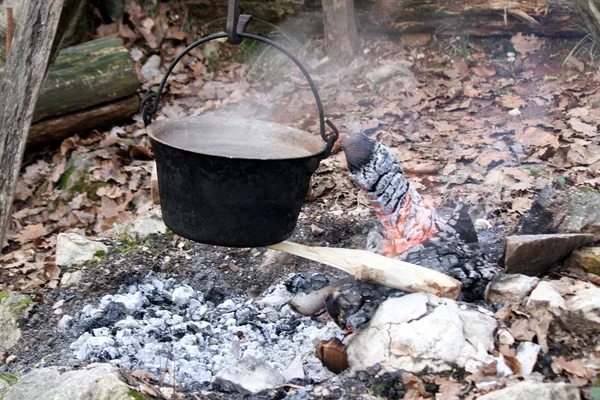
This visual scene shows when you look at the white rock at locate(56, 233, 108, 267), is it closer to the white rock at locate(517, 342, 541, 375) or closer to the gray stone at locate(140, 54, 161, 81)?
the white rock at locate(517, 342, 541, 375)

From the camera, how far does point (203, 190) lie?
2922mm

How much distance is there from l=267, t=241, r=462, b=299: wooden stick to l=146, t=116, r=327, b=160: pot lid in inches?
20.3

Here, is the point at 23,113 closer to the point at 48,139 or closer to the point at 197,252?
the point at 197,252

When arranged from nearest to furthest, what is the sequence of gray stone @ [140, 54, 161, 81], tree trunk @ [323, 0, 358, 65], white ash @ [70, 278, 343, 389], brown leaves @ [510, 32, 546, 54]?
white ash @ [70, 278, 343, 389] → brown leaves @ [510, 32, 546, 54] → tree trunk @ [323, 0, 358, 65] → gray stone @ [140, 54, 161, 81]

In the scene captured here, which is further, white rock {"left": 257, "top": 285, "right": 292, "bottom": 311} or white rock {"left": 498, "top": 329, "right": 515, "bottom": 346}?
white rock {"left": 257, "top": 285, "right": 292, "bottom": 311}

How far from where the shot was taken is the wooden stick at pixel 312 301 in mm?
3387

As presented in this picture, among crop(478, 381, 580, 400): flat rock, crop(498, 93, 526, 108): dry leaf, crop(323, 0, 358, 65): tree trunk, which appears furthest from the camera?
crop(323, 0, 358, 65): tree trunk

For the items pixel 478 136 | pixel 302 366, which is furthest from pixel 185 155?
pixel 478 136

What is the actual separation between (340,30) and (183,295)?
14.3 ft

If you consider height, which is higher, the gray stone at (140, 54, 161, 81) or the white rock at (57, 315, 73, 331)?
the gray stone at (140, 54, 161, 81)

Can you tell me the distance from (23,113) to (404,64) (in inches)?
173

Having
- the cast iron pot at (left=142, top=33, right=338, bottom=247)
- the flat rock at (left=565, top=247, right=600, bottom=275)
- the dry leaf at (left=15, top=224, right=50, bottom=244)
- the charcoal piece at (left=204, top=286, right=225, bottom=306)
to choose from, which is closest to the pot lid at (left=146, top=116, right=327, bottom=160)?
the cast iron pot at (left=142, top=33, right=338, bottom=247)

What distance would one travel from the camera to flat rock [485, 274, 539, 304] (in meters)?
3.05

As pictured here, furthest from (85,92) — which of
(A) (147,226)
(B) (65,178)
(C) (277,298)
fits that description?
(C) (277,298)
